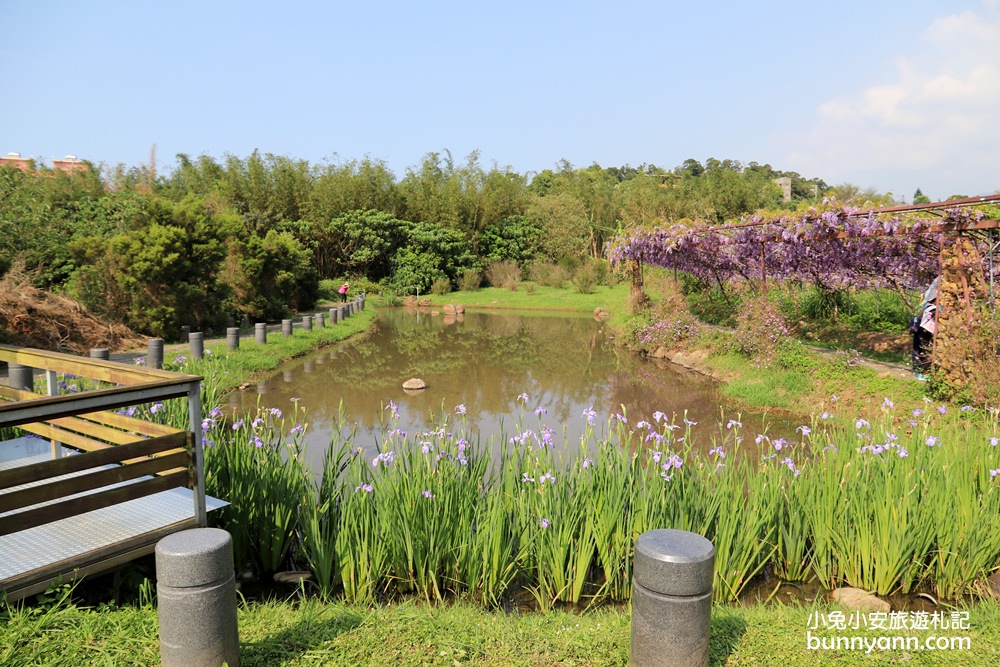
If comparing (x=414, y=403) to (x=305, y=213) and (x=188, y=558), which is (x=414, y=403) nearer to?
(x=188, y=558)

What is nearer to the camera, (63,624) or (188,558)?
(188,558)

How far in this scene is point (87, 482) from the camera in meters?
2.91

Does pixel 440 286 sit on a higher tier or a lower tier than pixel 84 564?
A: lower

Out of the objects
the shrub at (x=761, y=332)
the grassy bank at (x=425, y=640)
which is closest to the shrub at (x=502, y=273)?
the shrub at (x=761, y=332)

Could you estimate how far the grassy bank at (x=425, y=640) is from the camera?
2.51m

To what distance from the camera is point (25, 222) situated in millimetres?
11766

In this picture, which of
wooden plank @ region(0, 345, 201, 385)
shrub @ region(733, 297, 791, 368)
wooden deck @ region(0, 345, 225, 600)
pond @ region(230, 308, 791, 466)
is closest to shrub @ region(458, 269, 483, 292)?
pond @ region(230, 308, 791, 466)

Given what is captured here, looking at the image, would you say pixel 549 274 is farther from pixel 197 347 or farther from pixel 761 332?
pixel 197 347

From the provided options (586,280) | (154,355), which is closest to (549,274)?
(586,280)

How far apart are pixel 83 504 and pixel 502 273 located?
85.6ft

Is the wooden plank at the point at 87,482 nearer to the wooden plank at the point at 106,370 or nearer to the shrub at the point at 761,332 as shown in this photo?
the wooden plank at the point at 106,370

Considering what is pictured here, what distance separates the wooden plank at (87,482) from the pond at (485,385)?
2.06 meters

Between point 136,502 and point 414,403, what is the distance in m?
5.46

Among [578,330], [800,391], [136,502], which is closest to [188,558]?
[136,502]
